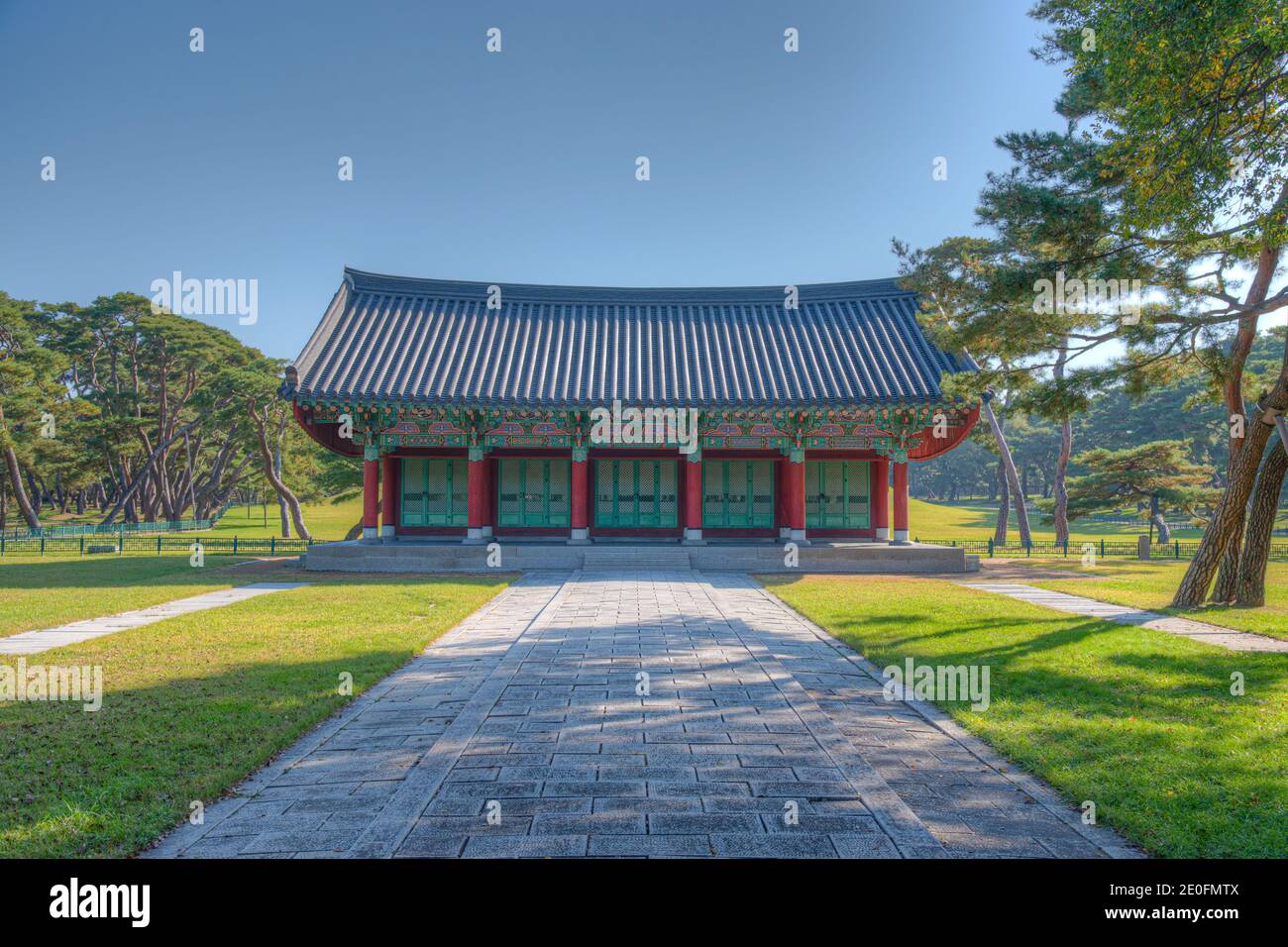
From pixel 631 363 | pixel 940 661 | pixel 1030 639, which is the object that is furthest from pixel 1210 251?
pixel 631 363

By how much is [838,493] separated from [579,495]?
27.1 ft

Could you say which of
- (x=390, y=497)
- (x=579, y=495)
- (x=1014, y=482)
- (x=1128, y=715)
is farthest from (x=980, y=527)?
(x=1128, y=715)

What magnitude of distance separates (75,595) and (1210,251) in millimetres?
22083

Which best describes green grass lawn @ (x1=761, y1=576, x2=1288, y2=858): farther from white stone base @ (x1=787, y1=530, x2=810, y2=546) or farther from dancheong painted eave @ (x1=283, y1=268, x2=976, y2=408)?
dancheong painted eave @ (x1=283, y1=268, x2=976, y2=408)

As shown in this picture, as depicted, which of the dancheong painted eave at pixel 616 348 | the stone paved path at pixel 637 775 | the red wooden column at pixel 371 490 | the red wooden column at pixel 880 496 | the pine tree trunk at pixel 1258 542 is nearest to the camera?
the stone paved path at pixel 637 775

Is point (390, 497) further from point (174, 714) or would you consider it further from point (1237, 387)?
point (1237, 387)

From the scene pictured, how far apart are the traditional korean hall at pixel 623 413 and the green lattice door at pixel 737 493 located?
5 cm

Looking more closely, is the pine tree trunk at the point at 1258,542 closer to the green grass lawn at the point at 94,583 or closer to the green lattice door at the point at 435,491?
the green lattice door at the point at 435,491

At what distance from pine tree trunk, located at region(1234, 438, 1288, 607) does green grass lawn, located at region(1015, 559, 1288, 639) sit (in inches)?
12.9

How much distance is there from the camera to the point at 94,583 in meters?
15.3

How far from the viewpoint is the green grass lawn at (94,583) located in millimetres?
11297

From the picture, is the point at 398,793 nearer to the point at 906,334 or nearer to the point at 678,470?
the point at 678,470

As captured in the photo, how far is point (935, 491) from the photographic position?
86.8 meters

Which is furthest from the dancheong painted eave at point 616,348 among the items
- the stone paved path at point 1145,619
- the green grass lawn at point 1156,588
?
the green grass lawn at point 1156,588
